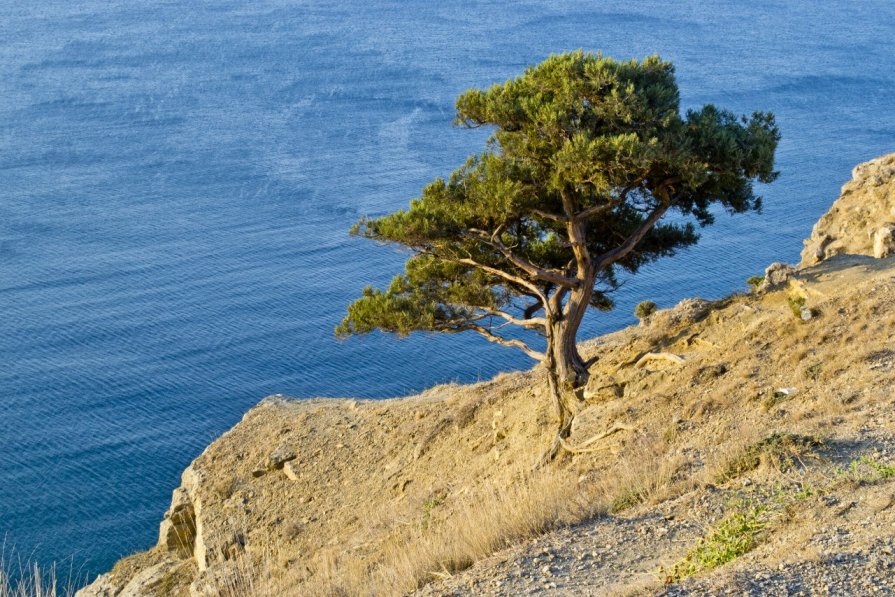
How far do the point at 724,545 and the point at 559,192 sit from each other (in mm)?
9095

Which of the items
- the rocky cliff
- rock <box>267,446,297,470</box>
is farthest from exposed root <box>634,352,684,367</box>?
rock <box>267,446,297,470</box>

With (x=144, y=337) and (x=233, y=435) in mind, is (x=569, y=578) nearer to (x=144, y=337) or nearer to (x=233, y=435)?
(x=233, y=435)

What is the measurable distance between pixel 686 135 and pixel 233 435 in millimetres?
14047

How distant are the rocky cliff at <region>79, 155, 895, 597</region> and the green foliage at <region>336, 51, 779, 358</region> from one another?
86.3 inches

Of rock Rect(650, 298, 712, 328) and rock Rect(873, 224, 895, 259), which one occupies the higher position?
rock Rect(873, 224, 895, 259)

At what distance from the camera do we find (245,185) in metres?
77.1

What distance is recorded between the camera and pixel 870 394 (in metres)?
13.2

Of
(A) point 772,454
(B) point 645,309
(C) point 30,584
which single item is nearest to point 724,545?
(A) point 772,454

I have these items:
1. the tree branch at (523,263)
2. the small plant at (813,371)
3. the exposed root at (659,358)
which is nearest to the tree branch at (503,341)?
the tree branch at (523,263)

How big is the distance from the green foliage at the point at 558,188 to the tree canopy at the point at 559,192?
0.02m

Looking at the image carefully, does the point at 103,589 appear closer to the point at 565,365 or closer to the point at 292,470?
the point at 292,470

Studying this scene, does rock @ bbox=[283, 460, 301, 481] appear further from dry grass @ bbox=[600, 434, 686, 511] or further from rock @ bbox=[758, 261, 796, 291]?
rock @ bbox=[758, 261, 796, 291]

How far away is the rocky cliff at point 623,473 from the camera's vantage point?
29.1 feet

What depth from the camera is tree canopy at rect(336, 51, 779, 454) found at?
611 inches
